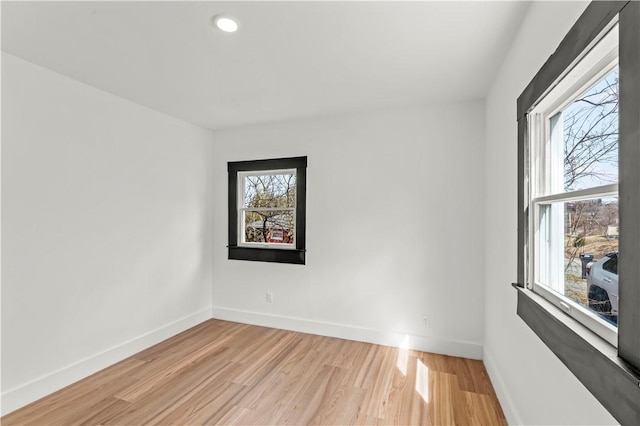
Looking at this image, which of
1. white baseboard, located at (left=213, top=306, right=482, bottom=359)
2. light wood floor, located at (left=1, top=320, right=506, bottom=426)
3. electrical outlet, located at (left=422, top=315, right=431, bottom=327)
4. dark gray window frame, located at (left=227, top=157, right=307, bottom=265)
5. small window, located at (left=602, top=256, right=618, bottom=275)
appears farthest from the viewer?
dark gray window frame, located at (left=227, top=157, right=307, bottom=265)

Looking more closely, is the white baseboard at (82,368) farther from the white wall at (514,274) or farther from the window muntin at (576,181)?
the window muntin at (576,181)

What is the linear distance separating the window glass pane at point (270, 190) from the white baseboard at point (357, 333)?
1.37 metres

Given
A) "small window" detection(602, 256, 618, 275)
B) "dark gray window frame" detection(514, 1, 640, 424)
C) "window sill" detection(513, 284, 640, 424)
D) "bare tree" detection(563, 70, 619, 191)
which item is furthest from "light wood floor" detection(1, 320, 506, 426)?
"bare tree" detection(563, 70, 619, 191)

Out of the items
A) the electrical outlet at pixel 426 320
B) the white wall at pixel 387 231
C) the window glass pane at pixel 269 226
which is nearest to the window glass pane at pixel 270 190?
the window glass pane at pixel 269 226

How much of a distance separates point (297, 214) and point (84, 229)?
200 cm

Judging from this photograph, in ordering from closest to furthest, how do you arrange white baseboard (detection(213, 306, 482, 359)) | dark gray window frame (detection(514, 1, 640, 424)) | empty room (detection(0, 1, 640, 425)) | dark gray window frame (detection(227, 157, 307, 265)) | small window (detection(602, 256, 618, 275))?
dark gray window frame (detection(514, 1, 640, 424)) → small window (detection(602, 256, 618, 275)) → empty room (detection(0, 1, 640, 425)) → white baseboard (detection(213, 306, 482, 359)) → dark gray window frame (detection(227, 157, 307, 265))

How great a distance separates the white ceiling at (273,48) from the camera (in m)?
1.68

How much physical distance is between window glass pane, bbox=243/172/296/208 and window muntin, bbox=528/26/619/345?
2.56m

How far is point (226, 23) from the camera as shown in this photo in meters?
1.79

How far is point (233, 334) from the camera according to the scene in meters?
3.53

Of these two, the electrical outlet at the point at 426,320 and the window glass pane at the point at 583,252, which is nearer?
the window glass pane at the point at 583,252

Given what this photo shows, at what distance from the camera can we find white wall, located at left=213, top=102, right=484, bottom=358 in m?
3.00

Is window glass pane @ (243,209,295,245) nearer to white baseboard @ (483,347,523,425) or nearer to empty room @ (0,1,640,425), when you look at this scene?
empty room @ (0,1,640,425)

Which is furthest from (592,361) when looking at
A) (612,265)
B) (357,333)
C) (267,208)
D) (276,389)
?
(267,208)
